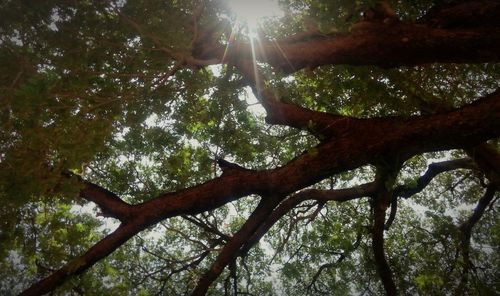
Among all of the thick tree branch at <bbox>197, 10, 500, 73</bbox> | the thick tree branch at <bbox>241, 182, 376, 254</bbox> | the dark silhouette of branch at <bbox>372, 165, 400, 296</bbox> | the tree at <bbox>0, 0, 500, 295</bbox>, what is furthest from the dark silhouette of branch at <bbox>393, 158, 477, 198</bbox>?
the thick tree branch at <bbox>197, 10, 500, 73</bbox>

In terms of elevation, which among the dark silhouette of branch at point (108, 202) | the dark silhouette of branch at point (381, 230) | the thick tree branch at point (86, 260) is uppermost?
the dark silhouette of branch at point (381, 230)

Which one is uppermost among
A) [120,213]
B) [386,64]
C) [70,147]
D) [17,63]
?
[386,64]

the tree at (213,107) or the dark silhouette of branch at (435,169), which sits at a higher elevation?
Answer: the dark silhouette of branch at (435,169)

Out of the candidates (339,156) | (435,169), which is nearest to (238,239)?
(339,156)

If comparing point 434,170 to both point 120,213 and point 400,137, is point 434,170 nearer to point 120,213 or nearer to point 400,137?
point 400,137

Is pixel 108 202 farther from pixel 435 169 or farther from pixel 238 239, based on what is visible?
pixel 435 169

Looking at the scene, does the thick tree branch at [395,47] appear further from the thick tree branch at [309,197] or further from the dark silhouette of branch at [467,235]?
the dark silhouette of branch at [467,235]

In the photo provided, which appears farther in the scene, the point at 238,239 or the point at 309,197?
the point at 309,197

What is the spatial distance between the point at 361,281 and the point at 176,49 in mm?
9092

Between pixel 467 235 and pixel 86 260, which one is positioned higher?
pixel 467 235

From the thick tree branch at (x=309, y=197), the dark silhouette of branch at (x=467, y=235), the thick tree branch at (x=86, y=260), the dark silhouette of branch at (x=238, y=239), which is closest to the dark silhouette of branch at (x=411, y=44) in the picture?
the dark silhouette of branch at (x=238, y=239)

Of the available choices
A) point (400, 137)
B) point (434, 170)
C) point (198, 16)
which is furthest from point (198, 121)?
point (434, 170)

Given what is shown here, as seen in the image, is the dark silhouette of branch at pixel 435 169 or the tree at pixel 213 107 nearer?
the tree at pixel 213 107

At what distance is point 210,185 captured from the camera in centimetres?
543
